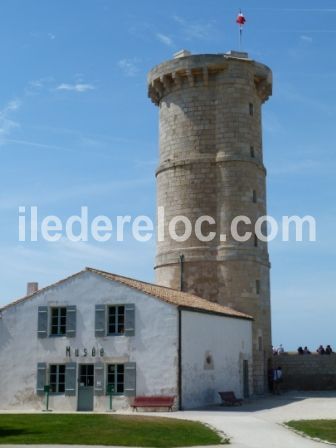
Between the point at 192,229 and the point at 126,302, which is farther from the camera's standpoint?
the point at 192,229

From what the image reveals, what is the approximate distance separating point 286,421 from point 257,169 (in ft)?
60.0

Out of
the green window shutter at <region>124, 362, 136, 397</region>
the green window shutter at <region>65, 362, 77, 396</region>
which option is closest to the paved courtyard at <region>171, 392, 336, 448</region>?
the green window shutter at <region>124, 362, 136, 397</region>

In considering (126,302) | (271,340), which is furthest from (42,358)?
(271,340)

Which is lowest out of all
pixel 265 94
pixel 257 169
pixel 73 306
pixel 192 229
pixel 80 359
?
pixel 80 359

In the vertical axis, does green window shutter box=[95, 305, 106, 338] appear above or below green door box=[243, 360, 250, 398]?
above

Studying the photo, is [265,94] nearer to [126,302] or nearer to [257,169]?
[257,169]

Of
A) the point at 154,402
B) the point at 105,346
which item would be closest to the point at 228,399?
the point at 154,402

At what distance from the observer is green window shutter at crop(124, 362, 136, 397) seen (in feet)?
83.0

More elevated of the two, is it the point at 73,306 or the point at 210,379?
the point at 73,306

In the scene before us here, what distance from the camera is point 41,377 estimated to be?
26.8m

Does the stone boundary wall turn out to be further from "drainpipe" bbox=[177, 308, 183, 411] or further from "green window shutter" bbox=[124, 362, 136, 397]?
"green window shutter" bbox=[124, 362, 136, 397]

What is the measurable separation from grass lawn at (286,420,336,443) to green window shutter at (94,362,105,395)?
27.8 ft

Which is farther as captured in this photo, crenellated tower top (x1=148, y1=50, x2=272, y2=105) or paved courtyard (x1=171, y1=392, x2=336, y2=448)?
crenellated tower top (x1=148, y1=50, x2=272, y2=105)

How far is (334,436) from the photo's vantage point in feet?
54.4
